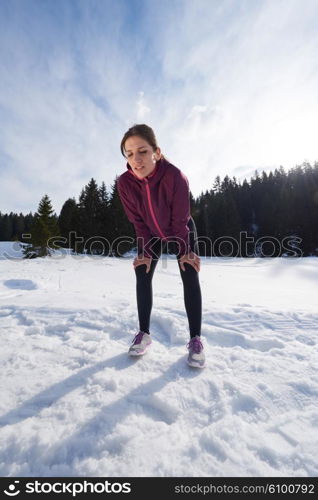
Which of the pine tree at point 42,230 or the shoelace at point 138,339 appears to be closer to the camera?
the shoelace at point 138,339

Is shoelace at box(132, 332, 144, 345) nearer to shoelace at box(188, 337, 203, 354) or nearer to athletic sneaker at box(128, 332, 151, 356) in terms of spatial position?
athletic sneaker at box(128, 332, 151, 356)

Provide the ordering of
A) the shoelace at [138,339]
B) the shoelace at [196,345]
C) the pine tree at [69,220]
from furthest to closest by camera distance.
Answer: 1. the pine tree at [69,220]
2. the shoelace at [138,339]
3. the shoelace at [196,345]

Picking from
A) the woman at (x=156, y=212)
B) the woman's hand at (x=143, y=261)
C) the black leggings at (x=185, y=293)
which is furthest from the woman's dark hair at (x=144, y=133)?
the woman's hand at (x=143, y=261)

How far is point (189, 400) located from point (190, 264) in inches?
45.1

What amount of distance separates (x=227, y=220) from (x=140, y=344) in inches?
1633

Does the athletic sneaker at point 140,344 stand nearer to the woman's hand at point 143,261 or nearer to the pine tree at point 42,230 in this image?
the woman's hand at point 143,261

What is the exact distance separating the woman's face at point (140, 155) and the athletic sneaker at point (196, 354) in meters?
1.62

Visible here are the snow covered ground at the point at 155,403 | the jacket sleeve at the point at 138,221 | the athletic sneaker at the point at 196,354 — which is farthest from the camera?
the jacket sleeve at the point at 138,221

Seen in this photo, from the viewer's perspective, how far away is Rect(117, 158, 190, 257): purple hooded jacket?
2273 millimetres

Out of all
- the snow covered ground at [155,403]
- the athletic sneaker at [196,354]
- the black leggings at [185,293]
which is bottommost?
the snow covered ground at [155,403]

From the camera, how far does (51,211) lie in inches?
1019

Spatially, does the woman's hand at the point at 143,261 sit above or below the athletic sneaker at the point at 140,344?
above

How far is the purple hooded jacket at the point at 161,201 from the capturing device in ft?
7.46

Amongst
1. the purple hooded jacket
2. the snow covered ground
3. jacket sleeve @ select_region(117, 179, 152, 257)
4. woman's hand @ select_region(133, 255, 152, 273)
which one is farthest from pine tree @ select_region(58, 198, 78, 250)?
the snow covered ground
